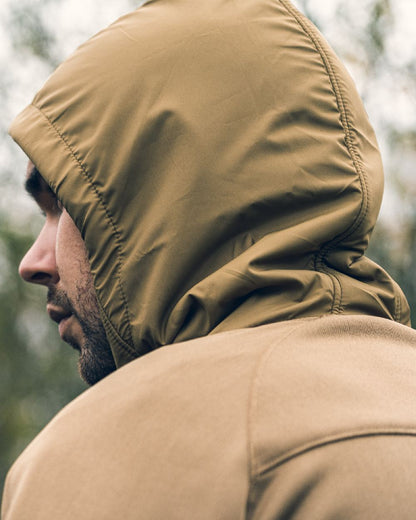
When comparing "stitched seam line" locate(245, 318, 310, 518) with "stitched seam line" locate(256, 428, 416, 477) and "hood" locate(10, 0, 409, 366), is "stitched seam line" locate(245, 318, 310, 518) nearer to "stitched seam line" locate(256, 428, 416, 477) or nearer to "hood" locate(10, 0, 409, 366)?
"stitched seam line" locate(256, 428, 416, 477)

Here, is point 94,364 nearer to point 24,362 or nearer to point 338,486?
point 338,486

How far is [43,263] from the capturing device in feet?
6.32

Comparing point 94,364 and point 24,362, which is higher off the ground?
point 94,364

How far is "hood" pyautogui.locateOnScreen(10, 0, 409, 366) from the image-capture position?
1490mm

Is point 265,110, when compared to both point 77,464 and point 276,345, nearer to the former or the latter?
Answer: point 276,345

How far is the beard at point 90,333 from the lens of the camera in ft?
5.75

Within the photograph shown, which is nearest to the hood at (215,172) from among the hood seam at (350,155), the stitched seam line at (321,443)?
the hood seam at (350,155)

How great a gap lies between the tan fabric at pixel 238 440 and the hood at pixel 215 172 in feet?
0.64

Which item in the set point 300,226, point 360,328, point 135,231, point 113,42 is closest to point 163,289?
point 135,231

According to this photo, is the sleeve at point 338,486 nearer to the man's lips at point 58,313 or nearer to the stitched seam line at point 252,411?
the stitched seam line at point 252,411

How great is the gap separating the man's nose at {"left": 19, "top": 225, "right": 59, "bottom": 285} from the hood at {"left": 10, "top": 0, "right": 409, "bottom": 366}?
0.26 meters

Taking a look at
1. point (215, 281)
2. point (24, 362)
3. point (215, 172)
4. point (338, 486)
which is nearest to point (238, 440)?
point (338, 486)

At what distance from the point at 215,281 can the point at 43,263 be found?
2.13 ft

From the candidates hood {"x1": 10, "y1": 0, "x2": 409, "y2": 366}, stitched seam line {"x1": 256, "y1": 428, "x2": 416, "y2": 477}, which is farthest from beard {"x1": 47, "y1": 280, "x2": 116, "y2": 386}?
stitched seam line {"x1": 256, "y1": 428, "x2": 416, "y2": 477}
